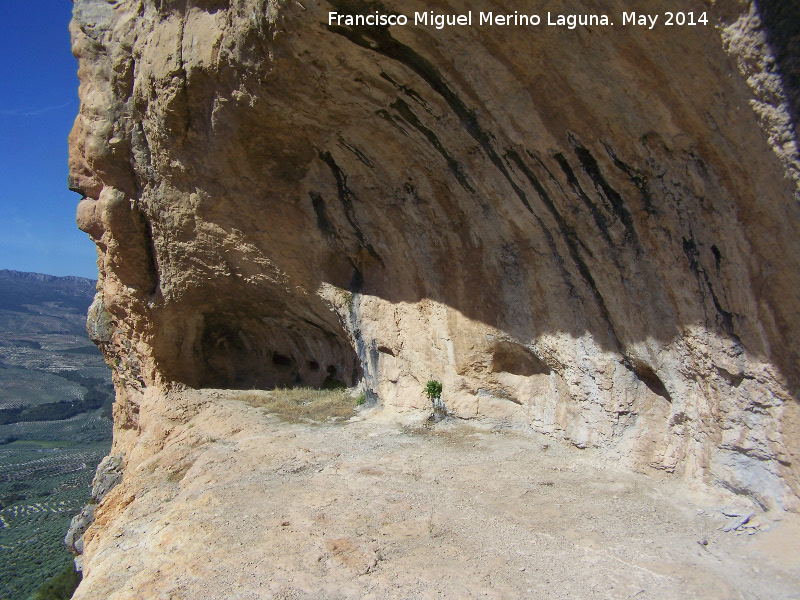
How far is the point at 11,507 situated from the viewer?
26938 millimetres

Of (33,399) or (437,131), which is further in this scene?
(33,399)

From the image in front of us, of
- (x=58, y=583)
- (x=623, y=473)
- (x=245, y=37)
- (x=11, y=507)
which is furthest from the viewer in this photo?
(x=11, y=507)

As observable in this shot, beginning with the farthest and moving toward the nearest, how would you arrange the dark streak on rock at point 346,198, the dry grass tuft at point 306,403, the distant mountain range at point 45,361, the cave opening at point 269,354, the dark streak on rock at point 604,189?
the distant mountain range at point 45,361
the cave opening at point 269,354
the dry grass tuft at point 306,403
the dark streak on rock at point 346,198
the dark streak on rock at point 604,189

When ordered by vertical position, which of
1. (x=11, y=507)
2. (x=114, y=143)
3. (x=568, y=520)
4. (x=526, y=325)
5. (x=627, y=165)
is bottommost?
(x=11, y=507)

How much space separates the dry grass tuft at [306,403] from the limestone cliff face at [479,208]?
23.7 inches

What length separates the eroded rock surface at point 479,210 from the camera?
13.0 ft

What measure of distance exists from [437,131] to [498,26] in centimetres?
147

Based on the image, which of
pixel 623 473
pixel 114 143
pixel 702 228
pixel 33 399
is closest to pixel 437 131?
pixel 702 228

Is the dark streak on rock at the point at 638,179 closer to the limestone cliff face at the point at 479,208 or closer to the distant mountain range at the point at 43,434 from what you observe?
the limestone cliff face at the point at 479,208

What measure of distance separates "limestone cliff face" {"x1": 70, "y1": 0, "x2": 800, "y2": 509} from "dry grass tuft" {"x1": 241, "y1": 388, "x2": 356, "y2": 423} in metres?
0.60

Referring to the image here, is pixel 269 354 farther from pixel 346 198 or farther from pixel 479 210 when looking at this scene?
pixel 479 210

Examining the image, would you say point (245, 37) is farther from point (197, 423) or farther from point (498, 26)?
point (197, 423)

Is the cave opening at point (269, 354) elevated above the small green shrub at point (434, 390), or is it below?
above

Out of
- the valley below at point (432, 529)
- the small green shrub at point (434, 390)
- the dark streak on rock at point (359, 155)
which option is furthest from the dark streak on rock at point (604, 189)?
the small green shrub at point (434, 390)
